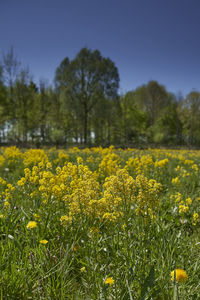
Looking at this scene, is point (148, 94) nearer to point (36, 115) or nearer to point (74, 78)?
point (74, 78)

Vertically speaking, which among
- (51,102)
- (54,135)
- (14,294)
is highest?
(51,102)

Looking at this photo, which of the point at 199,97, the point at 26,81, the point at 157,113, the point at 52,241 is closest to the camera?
the point at 52,241

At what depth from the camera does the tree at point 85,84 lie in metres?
28.6

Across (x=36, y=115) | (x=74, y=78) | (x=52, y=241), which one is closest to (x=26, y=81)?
(x=36, y=115)

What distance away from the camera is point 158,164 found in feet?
17.8

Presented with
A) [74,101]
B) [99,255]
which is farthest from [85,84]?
[99,255]

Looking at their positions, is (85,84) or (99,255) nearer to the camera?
(99,255)

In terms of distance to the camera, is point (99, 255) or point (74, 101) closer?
point (99, 255)

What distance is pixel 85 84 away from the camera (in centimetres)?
2928

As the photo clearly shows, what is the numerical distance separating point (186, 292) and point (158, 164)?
4.13 m

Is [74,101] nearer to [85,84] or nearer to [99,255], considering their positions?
[85,84]

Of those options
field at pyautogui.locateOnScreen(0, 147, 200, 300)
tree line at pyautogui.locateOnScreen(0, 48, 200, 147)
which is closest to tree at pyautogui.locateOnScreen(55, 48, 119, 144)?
tree line at pyautogui.locateOnScreen(0, 48, 200, 147)

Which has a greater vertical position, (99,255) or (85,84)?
(85,84)

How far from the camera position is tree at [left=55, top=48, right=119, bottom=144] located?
28.6 metres
